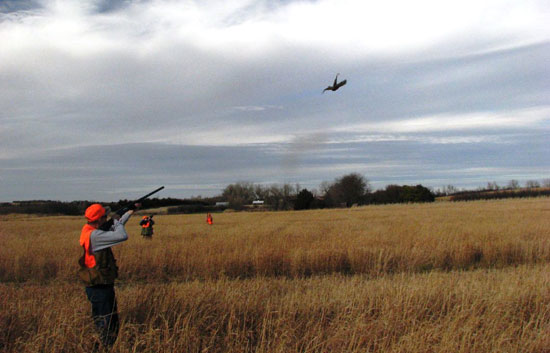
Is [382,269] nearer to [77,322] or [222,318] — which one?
[222,318]

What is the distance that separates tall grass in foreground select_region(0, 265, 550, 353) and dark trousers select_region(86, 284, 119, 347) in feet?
0.65

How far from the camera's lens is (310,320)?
22.8ft

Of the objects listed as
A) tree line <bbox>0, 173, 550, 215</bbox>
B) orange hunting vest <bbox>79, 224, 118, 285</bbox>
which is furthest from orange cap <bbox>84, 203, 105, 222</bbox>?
tree line <bbox>0, 173, 550, 215</bbox>

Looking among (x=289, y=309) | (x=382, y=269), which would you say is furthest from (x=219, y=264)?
(x=289, y=309)

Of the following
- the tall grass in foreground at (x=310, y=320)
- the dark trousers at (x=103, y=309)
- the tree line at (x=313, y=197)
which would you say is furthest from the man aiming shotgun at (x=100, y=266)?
the tree line at (x=313, y=197)

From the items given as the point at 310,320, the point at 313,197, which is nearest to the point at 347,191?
the point at 313,197

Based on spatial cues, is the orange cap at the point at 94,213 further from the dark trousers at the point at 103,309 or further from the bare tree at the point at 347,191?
the bare tree at the point at 347,191

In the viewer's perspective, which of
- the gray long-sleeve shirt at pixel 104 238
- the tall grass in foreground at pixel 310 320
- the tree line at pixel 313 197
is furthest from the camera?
the tree line at pixel 313 197

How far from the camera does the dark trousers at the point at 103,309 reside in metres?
5.85

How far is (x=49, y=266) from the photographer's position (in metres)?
13.9

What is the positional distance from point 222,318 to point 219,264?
258 inches

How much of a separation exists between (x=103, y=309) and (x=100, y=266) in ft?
2.19

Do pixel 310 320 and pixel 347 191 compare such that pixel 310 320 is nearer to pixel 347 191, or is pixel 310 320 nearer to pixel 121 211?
pixel 121 211

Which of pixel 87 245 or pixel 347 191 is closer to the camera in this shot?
pixel 87 245
